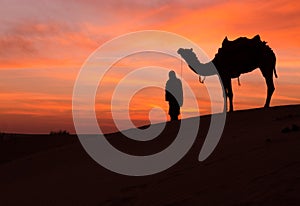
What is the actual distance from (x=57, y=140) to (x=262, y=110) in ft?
39.7

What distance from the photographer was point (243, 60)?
72.0 ft

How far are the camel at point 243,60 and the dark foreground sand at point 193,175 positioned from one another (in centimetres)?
344

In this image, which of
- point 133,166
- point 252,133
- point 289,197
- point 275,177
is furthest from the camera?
point 252,133

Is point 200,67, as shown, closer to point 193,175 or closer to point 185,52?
point 185,52

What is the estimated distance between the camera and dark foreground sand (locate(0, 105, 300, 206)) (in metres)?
8.24

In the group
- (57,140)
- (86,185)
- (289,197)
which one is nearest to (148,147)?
(86,185)

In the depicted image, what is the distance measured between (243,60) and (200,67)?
77.7 inches

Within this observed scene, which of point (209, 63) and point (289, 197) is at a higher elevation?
point (209, 63)

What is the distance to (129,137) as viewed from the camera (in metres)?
18.8

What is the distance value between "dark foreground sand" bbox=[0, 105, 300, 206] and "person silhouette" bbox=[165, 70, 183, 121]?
412 cm

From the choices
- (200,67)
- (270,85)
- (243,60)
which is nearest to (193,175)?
(243,60)

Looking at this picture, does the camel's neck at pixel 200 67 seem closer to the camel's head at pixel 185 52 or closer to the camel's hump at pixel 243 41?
the camel's head at pixel 185 52

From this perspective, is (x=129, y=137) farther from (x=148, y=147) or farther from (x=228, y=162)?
(x=228, y=162)

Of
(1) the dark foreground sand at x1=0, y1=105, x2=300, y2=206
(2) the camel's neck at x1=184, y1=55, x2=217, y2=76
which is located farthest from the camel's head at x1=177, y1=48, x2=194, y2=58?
(1) the dark foreground sand at x1=0, y1=105, x2=300, y2=206
